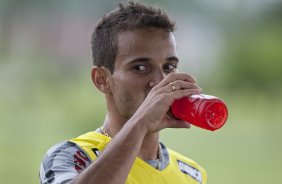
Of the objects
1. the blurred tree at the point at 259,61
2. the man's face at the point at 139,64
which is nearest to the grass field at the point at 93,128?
the blurred tree at the point at 259,61

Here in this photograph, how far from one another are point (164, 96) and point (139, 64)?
10.2 inches

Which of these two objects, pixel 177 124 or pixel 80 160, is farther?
pixel 80 160

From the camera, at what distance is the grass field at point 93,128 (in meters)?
9.09

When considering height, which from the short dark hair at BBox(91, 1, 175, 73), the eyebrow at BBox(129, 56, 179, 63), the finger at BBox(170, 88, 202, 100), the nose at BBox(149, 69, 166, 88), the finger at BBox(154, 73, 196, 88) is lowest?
the finger at BBox(170, 88, 202, 100)

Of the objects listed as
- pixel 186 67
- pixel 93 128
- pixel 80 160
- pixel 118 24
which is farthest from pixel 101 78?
pixel 93 128

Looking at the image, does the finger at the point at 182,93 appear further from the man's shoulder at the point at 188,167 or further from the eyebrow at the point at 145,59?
the man's shoulder at the point at 188,167

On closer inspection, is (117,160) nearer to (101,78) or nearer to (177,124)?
(177,124)

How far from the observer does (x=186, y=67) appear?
8.31 m

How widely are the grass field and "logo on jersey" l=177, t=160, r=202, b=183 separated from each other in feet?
20.9

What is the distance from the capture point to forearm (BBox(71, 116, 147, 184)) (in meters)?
1.29

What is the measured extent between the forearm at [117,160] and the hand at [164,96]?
2 cm

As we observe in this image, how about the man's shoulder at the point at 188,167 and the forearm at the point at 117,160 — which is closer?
the forearm at the point at 117,160

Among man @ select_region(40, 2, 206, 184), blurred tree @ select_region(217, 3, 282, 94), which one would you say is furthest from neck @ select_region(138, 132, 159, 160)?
blurred tree @ select_region(217, 3, 282, 94)

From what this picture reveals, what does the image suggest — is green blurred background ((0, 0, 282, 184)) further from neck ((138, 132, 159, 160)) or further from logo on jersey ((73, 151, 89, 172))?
logo on jersey ((73, 151, 89, 172))
